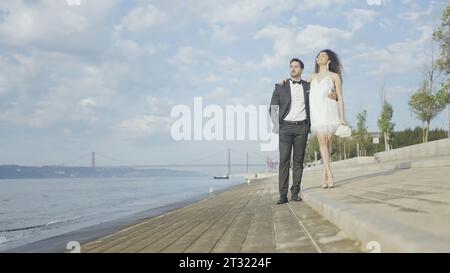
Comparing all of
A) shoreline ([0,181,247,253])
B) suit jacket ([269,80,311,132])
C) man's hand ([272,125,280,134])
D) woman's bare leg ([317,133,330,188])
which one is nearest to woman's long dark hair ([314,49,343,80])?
suit jacket ([269,80,311,132])

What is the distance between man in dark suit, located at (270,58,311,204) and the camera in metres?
6.62

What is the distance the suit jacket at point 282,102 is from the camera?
6605 mm

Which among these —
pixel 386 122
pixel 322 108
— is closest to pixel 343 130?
pixel 322 108

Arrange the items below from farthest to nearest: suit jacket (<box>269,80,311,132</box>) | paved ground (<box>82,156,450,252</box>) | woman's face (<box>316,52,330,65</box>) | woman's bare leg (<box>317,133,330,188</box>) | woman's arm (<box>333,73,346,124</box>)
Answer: woman's face (<box>316,52,330,65</box>)
woman's arm (<box>333,73,346,124</box>)
woman's bare leg (<box>317,133,330,188</box>)
suit jacket (<box>269,80,311,132</box>)
paved ground (<box>82,156,450,252</box>)

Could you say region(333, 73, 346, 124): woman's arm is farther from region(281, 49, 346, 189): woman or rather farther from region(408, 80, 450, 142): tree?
region(408, 80, 450, 142): tree

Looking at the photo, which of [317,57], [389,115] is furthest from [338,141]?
[317,57]

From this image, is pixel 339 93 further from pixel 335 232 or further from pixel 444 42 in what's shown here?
pixel 444 42

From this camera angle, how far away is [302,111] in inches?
263

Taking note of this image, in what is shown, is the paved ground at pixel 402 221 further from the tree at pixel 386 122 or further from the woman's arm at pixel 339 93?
the tree at pixel 386 122

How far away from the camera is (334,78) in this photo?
7000 mm

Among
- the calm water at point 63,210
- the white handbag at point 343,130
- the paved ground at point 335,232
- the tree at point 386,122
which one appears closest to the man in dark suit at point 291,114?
the white handbag at point 343,130
